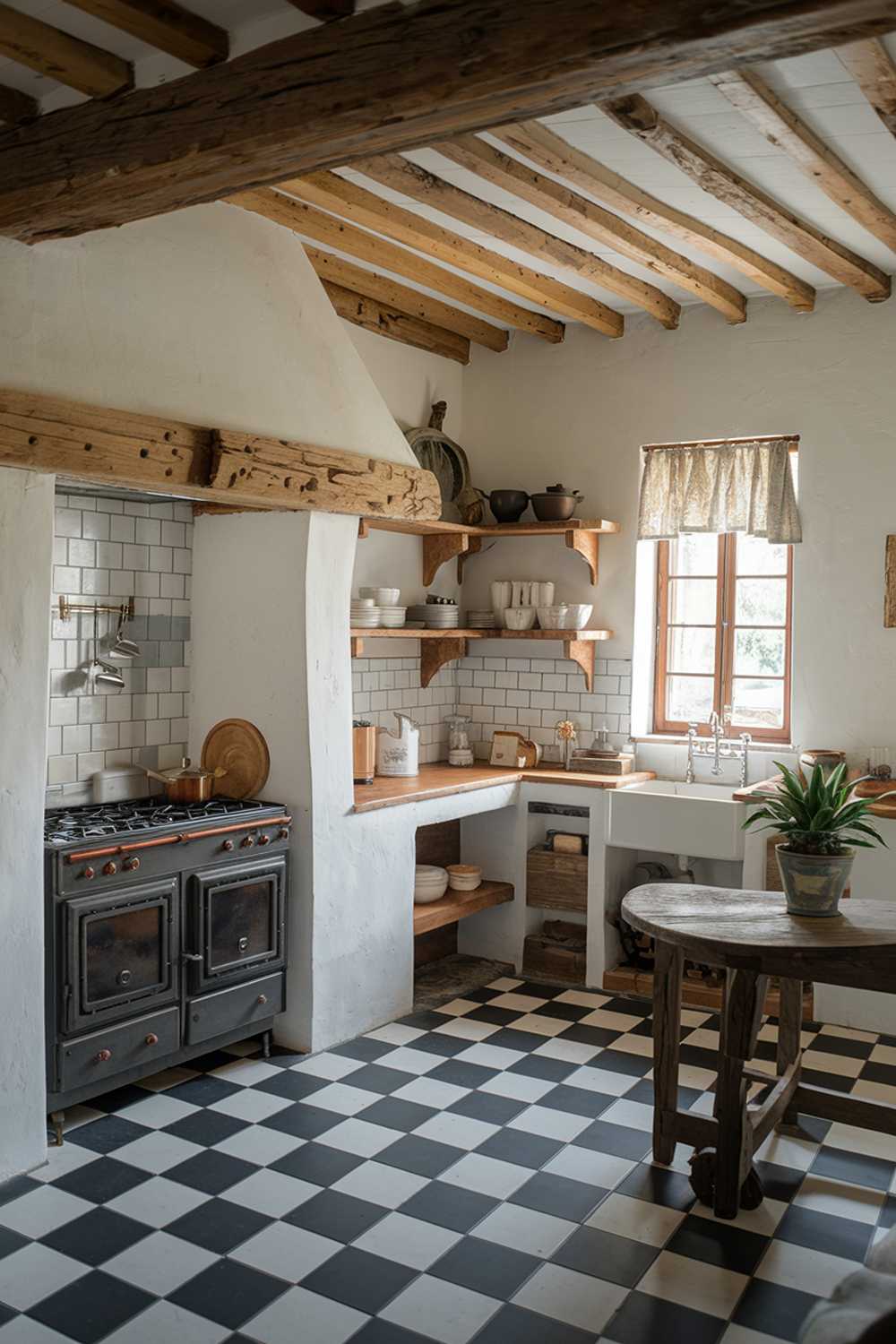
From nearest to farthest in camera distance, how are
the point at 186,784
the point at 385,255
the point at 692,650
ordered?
the point at 186,784 → the point at 385,255 → the point at 692,650

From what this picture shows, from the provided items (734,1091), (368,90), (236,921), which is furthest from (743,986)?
(368,90)

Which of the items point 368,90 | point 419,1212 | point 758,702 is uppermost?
point 368,90

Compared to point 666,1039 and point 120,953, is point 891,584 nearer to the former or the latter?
point 666,1039

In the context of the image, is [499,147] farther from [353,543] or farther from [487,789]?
[487,789]

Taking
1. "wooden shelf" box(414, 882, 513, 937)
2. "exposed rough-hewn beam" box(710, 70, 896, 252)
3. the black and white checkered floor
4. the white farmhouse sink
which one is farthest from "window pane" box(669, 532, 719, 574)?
the black and white checkered floor

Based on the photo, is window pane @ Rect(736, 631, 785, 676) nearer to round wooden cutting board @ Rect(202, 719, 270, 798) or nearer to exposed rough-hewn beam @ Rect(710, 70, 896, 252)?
exposed rough-hewn beam @ Rect(710, 70, 896, 252)

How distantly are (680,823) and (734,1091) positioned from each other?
2.17 m

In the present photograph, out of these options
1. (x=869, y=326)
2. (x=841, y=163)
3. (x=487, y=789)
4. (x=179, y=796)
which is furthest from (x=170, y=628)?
(x=869, y=326)

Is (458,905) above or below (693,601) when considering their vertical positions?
below

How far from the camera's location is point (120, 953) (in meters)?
4.24

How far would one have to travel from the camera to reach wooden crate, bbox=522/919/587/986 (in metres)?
6.06

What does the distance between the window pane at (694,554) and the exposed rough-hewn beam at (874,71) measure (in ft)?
9.45

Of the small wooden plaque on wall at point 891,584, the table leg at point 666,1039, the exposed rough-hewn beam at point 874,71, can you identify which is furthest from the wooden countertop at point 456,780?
the exposed rough-hewn beam at point 874,71

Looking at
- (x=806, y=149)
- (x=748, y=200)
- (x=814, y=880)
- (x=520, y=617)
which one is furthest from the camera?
(x=520, y=617)
